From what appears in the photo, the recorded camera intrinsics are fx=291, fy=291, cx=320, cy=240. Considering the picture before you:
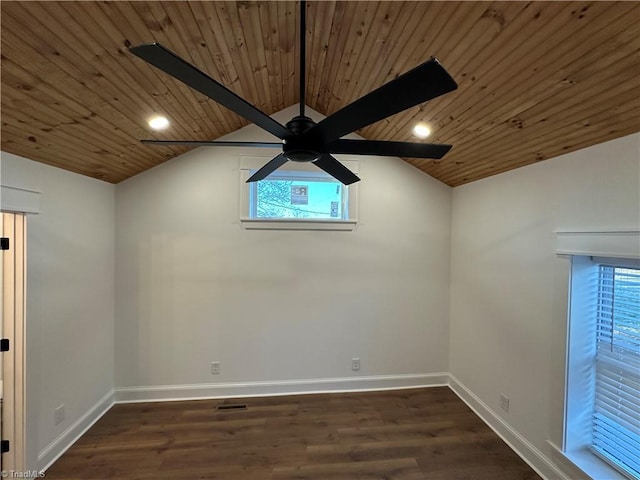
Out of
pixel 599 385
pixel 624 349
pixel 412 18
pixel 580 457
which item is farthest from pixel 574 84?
pixel 580 457

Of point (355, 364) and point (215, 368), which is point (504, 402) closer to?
point (355, 364)

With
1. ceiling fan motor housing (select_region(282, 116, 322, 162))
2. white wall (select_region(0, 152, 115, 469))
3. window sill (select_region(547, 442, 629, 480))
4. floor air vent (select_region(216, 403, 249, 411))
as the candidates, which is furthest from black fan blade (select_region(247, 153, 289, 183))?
window sill (select_region(547, 442, 629, 480))

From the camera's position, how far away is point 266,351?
10.7 feet

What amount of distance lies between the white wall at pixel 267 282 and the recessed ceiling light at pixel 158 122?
2.67ft

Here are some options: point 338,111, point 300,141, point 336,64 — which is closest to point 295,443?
point 300,141

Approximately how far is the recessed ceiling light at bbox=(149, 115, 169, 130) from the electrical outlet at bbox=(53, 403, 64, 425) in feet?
7.86

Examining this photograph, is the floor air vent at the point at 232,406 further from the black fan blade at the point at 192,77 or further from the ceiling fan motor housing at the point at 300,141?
the black fan blade at the point at 192,77

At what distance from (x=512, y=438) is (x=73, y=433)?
148 inches

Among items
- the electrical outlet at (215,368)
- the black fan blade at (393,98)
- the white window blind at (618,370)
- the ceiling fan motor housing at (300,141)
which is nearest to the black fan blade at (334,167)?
the ceiling fan motor housing at (300,141)

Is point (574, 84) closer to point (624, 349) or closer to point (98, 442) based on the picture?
point (624, 349)

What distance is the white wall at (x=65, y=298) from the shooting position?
2092 millimetres

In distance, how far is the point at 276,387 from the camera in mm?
3246

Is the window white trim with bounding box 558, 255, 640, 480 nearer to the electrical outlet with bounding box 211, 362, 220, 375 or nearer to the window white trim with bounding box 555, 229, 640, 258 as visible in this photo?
the window white trim with bounding box 555, 229, 640, 258

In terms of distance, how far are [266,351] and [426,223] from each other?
2.37 m
